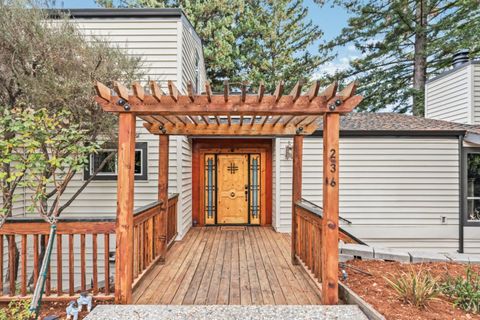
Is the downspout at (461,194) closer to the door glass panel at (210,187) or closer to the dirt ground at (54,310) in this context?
the door glass panel at (210,187)

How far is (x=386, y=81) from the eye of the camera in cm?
1413

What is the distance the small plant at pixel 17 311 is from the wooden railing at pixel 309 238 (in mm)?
3030

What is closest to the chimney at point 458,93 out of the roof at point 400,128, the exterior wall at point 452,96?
the exterior wall at point 452,96

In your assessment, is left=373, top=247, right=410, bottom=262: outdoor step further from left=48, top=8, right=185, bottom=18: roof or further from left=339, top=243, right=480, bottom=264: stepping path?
left=48, top=8, right=185, bottom=18: roof

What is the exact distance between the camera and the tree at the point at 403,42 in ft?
39.5

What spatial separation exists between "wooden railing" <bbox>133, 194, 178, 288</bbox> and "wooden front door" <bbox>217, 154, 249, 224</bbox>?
3.24 meters

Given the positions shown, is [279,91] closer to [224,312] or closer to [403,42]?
[224,312]

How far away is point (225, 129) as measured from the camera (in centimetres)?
442

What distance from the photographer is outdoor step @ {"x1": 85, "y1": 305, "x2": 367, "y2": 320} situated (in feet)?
9.00

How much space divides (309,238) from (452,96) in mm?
8342

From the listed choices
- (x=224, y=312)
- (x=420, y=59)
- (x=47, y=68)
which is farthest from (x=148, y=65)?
(x=420, y=59)

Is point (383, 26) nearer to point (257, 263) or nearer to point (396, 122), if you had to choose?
point (396, 122)

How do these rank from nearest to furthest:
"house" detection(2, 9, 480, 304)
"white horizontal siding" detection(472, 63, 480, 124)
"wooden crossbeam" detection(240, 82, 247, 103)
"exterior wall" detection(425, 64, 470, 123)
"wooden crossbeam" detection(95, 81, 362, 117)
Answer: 1. "wooden crossbeam" detection(240, 82, 247, 103)
2. "wooden crossbeam" detection(95, 81, 362, 117)
3. "house" detection(2, 9, 480, 304)
4. "white horizontal siding" detection(472, 63, 480, 124)
5. "exterior wall" detection(425, 64, 470, 123)

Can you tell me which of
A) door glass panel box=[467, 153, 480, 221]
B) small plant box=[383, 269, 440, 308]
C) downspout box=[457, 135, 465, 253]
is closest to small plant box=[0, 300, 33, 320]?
small plant box=[383, 269, 440, 308]
